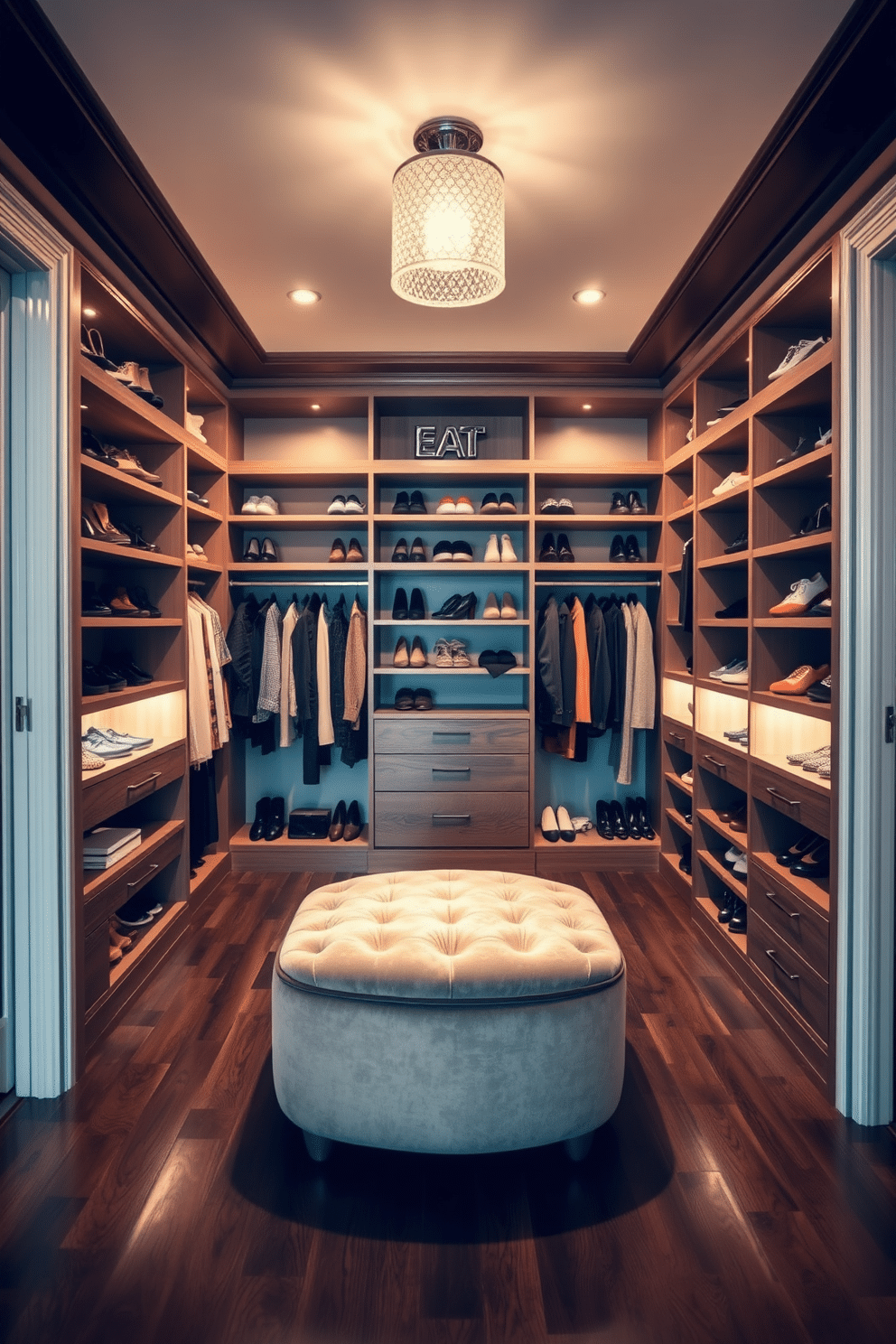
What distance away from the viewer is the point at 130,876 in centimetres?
268

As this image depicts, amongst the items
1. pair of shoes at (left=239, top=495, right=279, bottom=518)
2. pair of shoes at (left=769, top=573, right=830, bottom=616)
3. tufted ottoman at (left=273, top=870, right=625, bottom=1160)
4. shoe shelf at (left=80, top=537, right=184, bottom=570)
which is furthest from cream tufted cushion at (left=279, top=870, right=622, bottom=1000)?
pair of shoes at (left=239, top=495, right=279, bottom=518)

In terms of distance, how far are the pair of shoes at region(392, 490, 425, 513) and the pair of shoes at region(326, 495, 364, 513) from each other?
0.20 meters

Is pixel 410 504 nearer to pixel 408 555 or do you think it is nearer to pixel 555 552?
pixel 408 555

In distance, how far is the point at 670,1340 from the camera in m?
1.31

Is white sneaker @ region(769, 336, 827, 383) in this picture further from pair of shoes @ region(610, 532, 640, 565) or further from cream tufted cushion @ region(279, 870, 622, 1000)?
cream tufted cushion @ region(279, 870, 622, 1000)

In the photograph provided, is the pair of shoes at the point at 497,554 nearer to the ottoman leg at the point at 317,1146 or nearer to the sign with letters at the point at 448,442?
the sign with letters at the point at 448,442

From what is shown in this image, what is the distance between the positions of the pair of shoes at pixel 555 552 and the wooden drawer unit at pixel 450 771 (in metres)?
1.09

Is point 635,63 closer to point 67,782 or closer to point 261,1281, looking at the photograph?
point 67,782

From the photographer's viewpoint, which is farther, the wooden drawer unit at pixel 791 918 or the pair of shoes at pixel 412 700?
the pair of shoes at pixel 412 700

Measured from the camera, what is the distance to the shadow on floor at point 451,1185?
1582 mm

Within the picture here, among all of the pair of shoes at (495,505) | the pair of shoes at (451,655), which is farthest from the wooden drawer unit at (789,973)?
the pair of shoes at (495,505)

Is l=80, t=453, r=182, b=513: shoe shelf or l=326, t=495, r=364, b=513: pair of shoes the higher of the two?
l=326, t=495, r=364, b=513: pair of shoes

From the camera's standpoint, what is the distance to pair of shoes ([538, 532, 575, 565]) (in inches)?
162

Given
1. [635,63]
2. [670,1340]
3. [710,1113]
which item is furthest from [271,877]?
[635,63]
